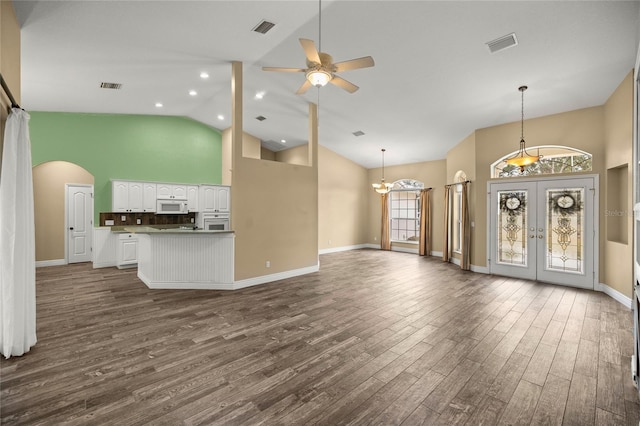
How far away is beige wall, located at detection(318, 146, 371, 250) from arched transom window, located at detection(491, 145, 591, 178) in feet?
16.4

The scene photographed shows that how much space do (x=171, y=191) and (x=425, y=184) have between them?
782cm

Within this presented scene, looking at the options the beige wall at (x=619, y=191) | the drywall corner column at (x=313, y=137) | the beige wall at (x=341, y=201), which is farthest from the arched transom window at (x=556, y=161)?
the beige wall at (x=341, y=201)

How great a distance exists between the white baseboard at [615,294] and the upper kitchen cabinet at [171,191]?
940 centimetres

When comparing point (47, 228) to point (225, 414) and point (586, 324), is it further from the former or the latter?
point (586, 324)

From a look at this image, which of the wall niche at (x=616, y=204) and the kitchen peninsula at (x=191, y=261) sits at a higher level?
the wall niche at (x=616, y=204)

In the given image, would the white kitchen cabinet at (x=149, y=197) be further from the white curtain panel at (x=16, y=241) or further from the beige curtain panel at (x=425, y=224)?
the beige curtain panel at (x=425, y=224)

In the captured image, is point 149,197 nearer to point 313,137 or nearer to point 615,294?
point 313,137

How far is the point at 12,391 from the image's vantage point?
2182 millimetres

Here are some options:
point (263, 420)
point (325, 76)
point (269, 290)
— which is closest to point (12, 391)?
point (263, 420)

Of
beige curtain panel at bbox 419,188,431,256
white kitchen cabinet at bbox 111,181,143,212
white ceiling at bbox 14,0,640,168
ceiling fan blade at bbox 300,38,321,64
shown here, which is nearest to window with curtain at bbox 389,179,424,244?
beige curtain panel at bbox 419,188,431,256

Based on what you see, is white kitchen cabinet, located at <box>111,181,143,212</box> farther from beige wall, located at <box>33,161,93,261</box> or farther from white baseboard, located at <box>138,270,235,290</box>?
white baseboard, located at <box>138,270,235,290</box>

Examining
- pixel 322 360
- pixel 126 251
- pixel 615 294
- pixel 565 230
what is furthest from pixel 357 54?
pixel 126 251

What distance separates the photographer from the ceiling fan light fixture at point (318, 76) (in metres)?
3.13

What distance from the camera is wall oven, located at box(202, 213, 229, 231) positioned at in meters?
8.36
